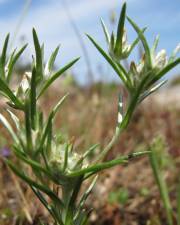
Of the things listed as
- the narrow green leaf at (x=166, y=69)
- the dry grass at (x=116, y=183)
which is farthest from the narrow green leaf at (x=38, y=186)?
the dry grass at (x=116, y=183)

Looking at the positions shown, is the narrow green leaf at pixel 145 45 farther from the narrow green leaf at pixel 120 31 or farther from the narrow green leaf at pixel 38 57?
the narrow green leaf at pixel 38 57

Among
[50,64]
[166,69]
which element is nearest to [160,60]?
[166,69]

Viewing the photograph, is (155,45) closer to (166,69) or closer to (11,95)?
(166,69)

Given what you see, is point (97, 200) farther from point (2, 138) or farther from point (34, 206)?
point (2, 138)

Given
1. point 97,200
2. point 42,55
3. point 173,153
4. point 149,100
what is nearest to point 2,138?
point 97,200

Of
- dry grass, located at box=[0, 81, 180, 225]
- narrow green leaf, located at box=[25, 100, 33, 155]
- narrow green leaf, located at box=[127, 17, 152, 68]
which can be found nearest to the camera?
narrow green leaf, located at box=[25, 100, 33, 155]

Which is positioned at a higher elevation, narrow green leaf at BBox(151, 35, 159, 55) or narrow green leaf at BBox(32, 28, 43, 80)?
narrow green leaf at BBox(32, 28, 43, 80)

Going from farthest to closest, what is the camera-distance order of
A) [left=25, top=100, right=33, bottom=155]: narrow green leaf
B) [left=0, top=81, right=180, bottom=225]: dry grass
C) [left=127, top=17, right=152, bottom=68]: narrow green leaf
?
[left=0, top=81, right=180, bottom=225]: dry grass → [left=127, top=17, right=152, bottom=68]: narrow green leaf → [left=25, top=100, right=33, bottom=155]: narrow green leaf

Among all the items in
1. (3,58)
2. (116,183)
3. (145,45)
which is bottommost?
(116,183)

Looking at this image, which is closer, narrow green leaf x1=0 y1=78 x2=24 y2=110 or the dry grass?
narrow green leaf x1=0 y1=78 x2=24 y2=110

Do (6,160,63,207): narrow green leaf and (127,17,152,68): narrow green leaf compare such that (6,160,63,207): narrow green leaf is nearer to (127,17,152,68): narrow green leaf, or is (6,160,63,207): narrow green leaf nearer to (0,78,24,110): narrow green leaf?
(0,78,24,110): narrow green leaf

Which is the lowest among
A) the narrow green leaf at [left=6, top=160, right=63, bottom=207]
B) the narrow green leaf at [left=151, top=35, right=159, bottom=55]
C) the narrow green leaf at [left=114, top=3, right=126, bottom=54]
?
the narrow green leaf at [left=6, top=160, right=63, bottom=207]

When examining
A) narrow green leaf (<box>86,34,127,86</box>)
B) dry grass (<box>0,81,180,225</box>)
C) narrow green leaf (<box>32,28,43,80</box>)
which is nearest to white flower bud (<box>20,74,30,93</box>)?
narrow green leaf (<box>32,28,43,80</box>)
